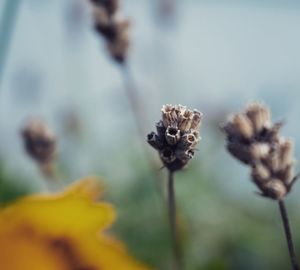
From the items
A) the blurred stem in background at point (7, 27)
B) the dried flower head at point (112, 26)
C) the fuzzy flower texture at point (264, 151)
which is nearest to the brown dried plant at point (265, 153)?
the fuzzy flower texture at point (264, 151)

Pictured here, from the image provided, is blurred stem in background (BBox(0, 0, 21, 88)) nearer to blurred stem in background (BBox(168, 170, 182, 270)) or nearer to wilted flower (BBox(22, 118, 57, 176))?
wilted flower (BBox(22, 118, 57, 176))

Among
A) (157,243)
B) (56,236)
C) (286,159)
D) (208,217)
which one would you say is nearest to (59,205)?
(56,236)

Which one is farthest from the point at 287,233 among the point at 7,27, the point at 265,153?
the point at 7,27

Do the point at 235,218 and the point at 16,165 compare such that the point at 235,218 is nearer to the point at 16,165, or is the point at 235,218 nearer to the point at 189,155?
the point at 16,165

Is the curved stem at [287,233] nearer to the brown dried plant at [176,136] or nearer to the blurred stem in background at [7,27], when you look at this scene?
the brown dried plant at [176,136]

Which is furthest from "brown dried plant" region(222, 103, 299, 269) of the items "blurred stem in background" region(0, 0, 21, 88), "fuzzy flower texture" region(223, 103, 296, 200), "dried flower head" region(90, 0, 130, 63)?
"blurred stem in background" region(0, 0, 21, 88)

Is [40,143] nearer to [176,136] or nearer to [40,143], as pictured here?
[40,143]
